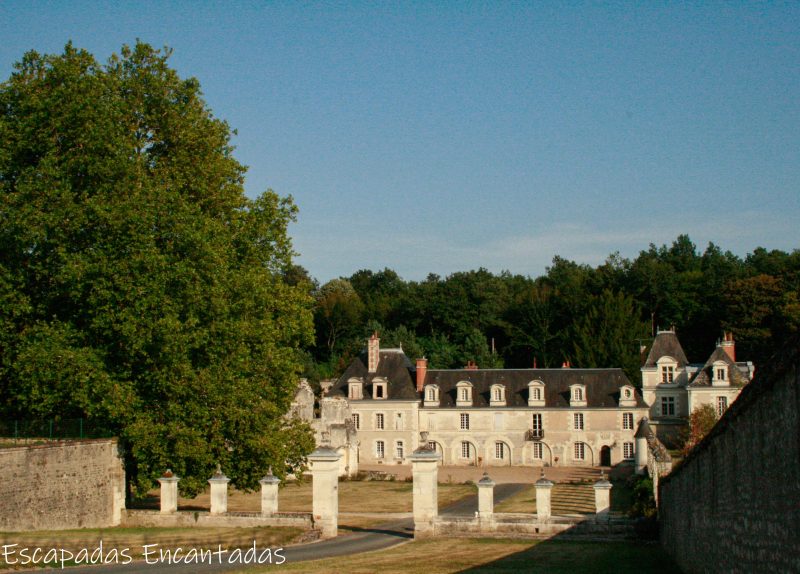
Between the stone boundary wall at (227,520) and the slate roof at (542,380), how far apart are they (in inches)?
1141

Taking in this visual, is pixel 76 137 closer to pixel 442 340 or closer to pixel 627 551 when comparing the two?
pixel 627 551

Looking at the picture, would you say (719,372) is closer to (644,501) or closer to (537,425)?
→ (537,425)

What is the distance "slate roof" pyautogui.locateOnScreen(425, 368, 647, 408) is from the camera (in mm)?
46406

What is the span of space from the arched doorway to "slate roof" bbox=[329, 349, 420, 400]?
10.2 m

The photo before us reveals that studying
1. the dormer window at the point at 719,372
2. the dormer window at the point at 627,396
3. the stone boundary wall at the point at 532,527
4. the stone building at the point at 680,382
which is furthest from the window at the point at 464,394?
the stone boundary wall at the point at 532,527

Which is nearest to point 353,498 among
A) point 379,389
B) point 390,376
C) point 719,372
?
point 379,389

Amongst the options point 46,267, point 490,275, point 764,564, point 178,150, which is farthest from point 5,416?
point 490,275

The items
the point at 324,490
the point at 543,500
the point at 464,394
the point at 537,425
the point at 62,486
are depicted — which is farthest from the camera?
the point at 464,394

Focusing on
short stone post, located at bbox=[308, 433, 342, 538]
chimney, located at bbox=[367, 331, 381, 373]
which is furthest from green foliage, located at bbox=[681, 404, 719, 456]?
short stone post, located at bbox=[308, 433, 342, 538]

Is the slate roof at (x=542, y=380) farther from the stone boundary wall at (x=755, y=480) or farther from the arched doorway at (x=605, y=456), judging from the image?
the stone boundary wall at (x=755, y=480)

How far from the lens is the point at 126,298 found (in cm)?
2011

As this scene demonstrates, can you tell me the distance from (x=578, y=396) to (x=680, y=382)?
19.4 ft

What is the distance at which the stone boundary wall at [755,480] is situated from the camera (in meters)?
6.02

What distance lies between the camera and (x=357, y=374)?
49062 millimetres
